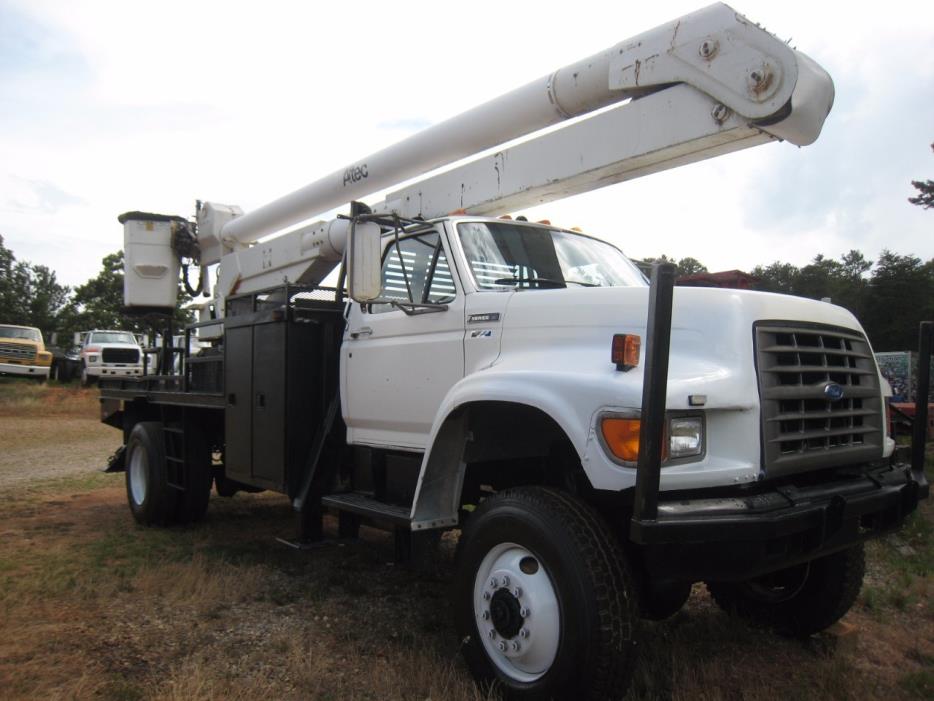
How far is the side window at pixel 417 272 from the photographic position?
13.9ft

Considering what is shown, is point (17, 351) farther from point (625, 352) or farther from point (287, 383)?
point (625, 352)

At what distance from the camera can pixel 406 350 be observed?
429cm

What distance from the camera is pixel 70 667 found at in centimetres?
365

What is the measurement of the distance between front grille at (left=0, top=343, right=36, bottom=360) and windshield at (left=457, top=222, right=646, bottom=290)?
21.3 meters

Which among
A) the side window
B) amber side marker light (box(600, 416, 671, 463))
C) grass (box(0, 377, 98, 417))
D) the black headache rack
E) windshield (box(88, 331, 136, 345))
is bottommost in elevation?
grass (box(0, 377, 98, 417))

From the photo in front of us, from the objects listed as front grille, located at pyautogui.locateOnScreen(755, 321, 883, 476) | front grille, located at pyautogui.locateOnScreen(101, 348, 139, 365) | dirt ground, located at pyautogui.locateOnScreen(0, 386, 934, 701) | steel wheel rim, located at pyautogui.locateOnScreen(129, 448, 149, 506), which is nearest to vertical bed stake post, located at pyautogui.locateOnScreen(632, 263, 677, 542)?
front grille, located at pyautogui.locateOnScreen(755, 321, 883, 476)

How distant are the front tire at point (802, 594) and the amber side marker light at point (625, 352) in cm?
189

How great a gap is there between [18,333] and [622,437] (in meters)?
23.3

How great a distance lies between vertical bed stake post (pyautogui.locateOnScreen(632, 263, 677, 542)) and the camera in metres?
2.62

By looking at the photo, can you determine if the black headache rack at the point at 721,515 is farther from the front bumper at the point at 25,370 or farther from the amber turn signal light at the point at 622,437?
the front bumper at the point at 25,370

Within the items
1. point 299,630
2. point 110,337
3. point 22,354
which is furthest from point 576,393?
point 22,354

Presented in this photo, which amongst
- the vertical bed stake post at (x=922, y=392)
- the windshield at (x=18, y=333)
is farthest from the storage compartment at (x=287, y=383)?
the windshield at (x=18, y=333)

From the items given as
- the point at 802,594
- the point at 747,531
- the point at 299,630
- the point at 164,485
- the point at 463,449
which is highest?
the point at 463,449

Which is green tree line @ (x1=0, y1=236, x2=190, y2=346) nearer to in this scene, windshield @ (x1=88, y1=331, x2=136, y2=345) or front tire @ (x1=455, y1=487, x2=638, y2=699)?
windshield @ (x1=88, y1=331, x2=136, y2=345)
